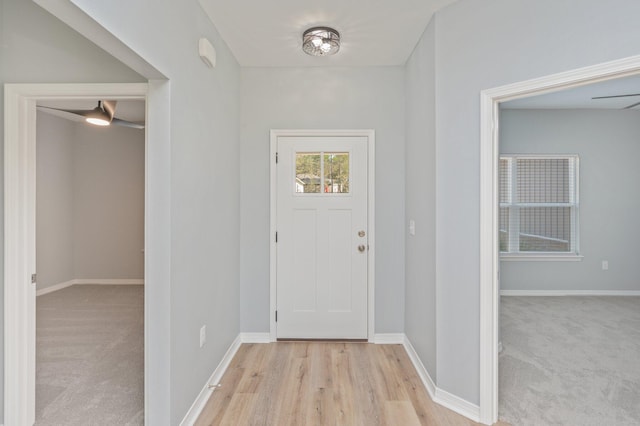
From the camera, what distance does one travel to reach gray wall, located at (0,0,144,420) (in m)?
1.70

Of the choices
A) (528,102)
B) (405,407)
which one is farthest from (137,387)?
(528,102)

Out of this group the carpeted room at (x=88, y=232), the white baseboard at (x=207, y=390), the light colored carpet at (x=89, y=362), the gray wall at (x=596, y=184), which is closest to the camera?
the white baseboard at (x=207, y=390)

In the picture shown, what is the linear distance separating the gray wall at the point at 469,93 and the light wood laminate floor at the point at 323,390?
0.33 m

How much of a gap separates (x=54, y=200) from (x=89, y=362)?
348 centimetres

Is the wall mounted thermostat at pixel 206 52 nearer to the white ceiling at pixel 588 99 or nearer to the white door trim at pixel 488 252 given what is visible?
the white door trim at pixel 488 252

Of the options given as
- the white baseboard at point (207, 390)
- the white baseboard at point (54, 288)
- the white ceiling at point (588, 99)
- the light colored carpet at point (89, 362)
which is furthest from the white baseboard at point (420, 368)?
the white baseboard at point (54, 288)

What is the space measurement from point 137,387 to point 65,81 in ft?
6.88

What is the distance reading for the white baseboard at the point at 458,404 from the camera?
1917 millimetres

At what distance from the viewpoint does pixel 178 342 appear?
1.73 meters

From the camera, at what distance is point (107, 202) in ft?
16.9

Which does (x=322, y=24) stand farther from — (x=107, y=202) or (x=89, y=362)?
(x=107, y=202)

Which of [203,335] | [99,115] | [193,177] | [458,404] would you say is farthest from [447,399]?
[99,115]

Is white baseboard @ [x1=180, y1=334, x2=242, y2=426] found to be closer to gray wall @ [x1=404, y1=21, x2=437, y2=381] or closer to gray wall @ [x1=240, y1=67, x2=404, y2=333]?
gray wall @ [x1=240, y1=67, x2=404, y2=333]

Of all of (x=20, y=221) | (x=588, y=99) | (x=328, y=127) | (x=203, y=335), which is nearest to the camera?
(x=20, y=221)
